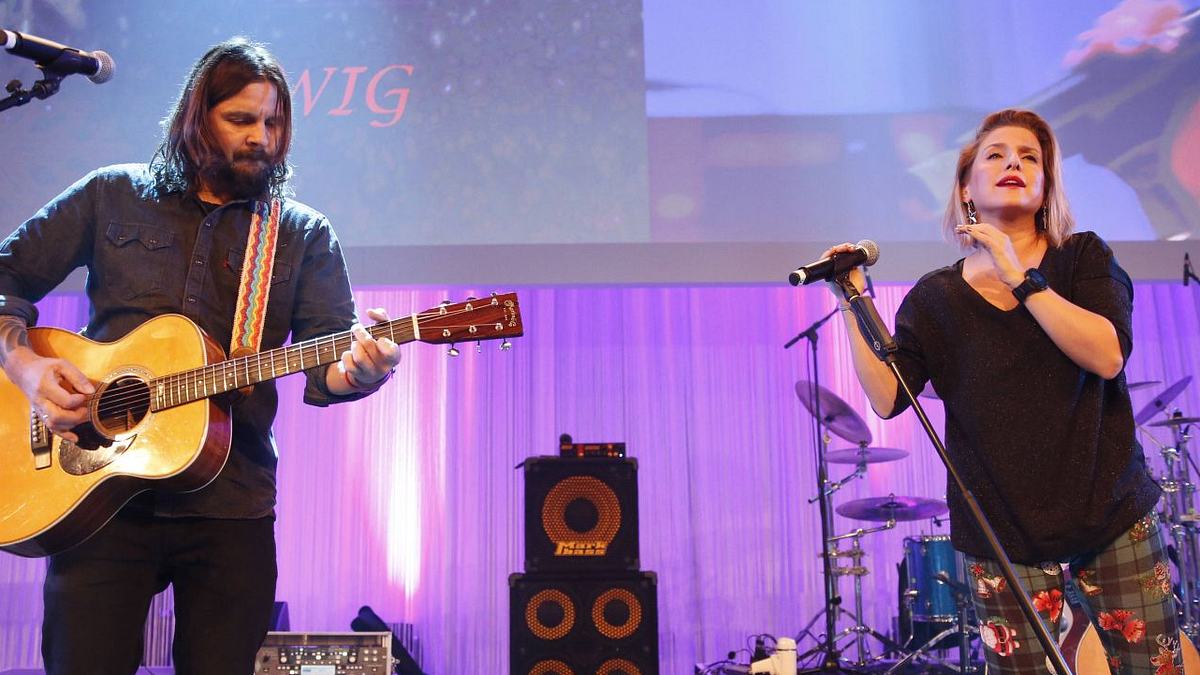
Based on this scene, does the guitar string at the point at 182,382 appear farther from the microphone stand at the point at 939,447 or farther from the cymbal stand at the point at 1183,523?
the cymbal stand at the point at 1183,523

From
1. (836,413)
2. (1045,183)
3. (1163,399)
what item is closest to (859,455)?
(836,413)

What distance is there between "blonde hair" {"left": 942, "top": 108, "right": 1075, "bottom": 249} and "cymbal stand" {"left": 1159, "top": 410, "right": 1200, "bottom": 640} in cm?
298

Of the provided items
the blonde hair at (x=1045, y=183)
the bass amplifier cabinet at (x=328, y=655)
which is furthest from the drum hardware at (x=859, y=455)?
the blonde hair at (x=1045, y=183)

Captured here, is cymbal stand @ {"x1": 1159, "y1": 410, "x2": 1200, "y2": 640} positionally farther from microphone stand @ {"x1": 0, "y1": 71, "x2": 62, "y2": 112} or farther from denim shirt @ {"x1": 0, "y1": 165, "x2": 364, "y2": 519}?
microphone stand @ {"x1": 0, "y1": 71, "x2": 62, "y2": 112}

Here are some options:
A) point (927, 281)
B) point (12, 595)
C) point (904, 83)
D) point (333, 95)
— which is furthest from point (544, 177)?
point (12, 595)

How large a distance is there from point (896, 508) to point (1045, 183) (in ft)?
9.73

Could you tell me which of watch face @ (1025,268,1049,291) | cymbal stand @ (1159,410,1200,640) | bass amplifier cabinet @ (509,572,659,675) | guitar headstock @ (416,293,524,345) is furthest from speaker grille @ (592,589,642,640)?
cymbal stand @ (1159,410,1200,640)

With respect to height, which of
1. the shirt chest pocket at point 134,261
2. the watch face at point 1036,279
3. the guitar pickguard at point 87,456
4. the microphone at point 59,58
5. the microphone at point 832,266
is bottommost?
the guitar pickguard at point 87,456

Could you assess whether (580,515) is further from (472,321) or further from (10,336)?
(10,336)

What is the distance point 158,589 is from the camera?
1793 mm

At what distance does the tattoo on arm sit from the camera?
6.29ft

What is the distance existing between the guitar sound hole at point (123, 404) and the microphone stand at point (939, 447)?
1405mm

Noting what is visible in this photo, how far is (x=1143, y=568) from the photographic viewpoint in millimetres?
1748

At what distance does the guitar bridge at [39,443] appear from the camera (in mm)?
1873
